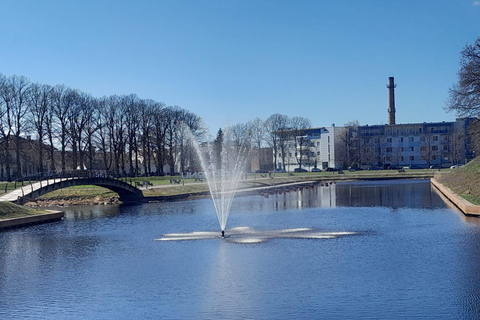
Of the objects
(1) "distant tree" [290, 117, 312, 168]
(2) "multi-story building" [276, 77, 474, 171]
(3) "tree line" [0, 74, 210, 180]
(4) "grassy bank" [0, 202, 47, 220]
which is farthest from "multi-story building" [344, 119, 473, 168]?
(4) "grassy bank" [0, 202, 47, 220]

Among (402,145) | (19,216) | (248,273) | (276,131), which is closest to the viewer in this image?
(248,273)

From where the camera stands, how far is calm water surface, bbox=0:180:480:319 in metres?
16.2

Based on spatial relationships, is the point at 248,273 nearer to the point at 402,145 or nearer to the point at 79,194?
the point at 79,194

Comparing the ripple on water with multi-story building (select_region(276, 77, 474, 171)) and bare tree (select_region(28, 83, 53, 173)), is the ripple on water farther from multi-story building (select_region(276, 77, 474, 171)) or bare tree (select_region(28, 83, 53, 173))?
multi-story building (select_region(276, 77, 474, 171))

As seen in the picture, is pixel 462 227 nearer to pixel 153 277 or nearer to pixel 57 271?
pixel 153 277

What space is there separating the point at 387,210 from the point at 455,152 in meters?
89.3

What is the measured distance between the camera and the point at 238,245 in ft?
89.0

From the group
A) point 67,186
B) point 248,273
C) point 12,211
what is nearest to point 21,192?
point 67,186

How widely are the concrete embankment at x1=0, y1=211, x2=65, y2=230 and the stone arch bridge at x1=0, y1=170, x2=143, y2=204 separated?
326 centimetres

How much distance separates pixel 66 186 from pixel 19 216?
12461 mm

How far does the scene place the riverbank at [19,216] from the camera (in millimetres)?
35531

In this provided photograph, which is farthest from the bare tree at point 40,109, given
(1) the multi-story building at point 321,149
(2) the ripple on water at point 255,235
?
(1) the multi-story building at point 321,149

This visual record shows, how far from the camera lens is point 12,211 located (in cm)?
3731

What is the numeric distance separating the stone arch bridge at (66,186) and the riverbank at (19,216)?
Answer: 332cm
